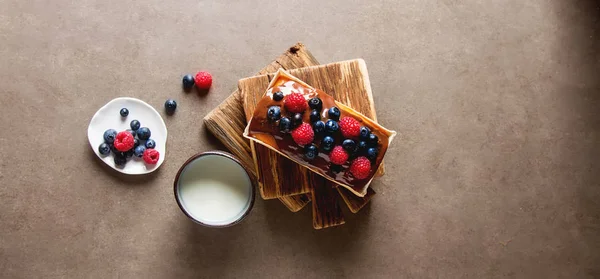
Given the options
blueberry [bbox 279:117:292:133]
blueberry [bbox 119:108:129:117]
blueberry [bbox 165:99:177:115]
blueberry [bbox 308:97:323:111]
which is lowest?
blueberry [bbox 119:108:129:117]

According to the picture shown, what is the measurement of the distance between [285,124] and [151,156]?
0.76 meters

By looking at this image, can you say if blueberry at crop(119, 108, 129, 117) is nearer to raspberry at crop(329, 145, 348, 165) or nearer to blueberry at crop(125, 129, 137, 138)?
blueberry at crop(125, 129, 137, 138)

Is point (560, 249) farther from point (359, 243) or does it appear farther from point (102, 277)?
point (102, 277)

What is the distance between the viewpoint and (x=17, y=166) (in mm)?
2848

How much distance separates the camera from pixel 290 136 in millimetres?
2436

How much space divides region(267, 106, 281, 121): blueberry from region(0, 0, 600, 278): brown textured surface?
0.56m

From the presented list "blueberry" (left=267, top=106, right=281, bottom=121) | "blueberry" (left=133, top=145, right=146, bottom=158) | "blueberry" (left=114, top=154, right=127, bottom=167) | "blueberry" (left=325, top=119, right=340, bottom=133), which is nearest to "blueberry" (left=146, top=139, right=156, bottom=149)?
"blueberry" (left=133, top=145, right=146, bottom=158)

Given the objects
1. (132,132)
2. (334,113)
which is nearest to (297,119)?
(334,113)

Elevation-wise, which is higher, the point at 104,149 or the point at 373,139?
the point at 373,139

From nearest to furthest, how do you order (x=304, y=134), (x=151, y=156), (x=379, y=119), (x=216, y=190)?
(x=304, y=134)
(x=216, y=190)
(x=151, y=156)
(x=379, y=119)

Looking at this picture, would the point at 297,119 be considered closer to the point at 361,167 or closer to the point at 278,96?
the point at 278,96

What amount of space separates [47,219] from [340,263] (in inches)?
59.1

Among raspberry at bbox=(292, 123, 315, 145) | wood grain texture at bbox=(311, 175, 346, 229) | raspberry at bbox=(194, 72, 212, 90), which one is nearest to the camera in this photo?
raspberry at bbox=(292, 123, 315, 145)

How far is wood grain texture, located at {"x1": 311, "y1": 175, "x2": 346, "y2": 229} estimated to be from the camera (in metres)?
2.69
